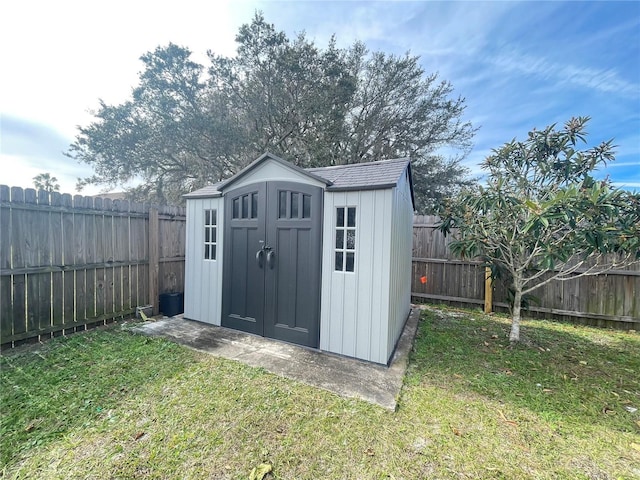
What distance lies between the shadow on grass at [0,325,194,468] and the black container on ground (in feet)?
3.35

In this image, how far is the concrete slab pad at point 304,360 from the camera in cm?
267

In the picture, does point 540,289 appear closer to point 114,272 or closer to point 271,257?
point 271,257

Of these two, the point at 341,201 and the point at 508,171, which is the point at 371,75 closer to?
the point at 508,171

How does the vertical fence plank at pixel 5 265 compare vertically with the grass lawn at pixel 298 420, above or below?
above

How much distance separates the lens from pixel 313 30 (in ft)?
32.1

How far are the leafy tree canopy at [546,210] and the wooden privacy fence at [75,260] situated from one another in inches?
214

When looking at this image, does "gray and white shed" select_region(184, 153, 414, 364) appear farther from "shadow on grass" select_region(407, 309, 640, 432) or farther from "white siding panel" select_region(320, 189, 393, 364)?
"shadow on grass" select_region(407, 309, 640, 432)

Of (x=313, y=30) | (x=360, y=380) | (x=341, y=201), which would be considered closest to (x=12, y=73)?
(x=341, y=201)

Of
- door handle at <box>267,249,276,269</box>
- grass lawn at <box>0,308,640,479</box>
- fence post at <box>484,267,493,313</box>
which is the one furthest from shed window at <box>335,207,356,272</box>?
fence post at <box>484,267,493,313</box>

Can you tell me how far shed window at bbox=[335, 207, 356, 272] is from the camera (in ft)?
10.9

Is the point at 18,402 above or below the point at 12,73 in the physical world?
below

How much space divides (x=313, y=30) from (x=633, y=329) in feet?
39.7

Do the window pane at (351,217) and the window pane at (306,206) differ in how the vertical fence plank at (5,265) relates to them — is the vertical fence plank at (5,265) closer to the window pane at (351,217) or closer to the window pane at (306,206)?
the window pane at (306,206)

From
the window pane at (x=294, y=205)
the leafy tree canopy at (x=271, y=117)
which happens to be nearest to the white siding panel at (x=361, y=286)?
the window pane at (x=294, y=205)
